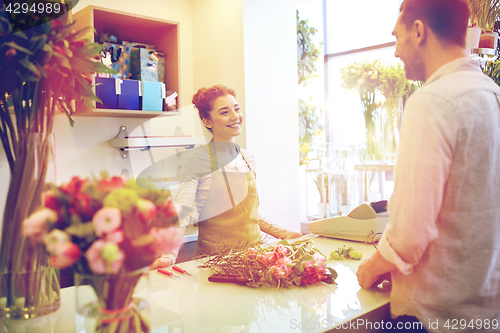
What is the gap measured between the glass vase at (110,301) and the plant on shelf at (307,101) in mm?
3650

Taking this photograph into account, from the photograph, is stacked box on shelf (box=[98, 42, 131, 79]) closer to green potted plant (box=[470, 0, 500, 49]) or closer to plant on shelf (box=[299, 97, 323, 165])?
plant on shelf (box=[299, 97, 323, 165])

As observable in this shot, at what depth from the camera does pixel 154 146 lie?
297 centimetres

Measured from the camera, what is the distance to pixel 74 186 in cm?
67

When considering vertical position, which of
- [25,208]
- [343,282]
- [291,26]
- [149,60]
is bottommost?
[343,282]

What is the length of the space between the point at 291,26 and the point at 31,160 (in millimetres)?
2764

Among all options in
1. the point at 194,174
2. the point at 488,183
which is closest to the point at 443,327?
the point at 488,183

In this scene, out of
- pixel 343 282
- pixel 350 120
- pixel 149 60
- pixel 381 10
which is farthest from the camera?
pixel 350 120

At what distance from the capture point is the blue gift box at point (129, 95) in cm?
260

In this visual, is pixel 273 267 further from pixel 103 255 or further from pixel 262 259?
pixel 103 255

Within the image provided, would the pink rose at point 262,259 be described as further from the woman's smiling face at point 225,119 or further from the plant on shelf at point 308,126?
the plant on shelf at point 308,126

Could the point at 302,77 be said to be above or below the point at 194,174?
above

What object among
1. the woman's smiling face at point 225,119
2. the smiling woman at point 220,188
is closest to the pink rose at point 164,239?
the smiling woman at point 220,188

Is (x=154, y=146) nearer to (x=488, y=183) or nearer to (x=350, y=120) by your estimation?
(x=350, y=120)

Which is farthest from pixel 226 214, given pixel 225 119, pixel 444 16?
pixel 444 16
